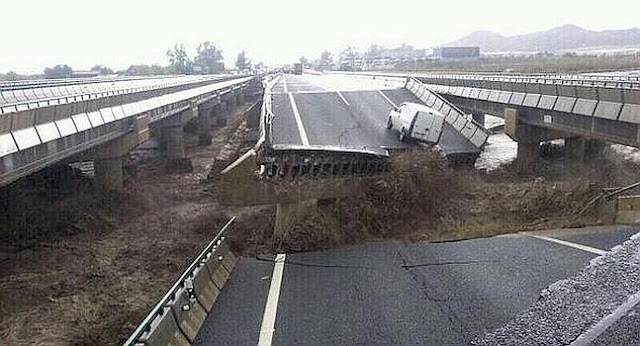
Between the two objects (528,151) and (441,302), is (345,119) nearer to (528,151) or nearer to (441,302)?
(528,151)

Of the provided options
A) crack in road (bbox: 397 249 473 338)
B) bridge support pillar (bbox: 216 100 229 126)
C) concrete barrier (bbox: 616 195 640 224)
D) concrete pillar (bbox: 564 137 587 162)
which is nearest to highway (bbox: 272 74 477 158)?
concrete pillar (bbox: 564 137 587 162)

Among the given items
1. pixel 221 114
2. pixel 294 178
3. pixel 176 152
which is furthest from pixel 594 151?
pixel 221 114

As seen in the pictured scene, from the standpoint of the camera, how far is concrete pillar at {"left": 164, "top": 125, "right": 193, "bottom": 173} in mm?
42688

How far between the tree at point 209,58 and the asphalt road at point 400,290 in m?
161

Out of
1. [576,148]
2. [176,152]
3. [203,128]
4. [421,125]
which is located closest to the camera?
[421,125]

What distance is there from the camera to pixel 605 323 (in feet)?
18.8

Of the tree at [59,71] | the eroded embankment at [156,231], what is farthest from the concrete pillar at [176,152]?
the tree at [59,71]

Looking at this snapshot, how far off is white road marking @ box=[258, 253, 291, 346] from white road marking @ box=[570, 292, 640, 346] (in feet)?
20.4

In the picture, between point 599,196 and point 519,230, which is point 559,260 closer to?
point 519,230

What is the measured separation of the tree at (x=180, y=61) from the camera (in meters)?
158

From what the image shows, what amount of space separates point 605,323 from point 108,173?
2858cm

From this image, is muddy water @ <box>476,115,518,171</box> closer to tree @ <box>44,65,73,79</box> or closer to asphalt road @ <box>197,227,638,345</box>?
asphalt road @ <box>197,227,638,345</box>

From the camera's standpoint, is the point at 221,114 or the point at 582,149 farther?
the point at 221,114

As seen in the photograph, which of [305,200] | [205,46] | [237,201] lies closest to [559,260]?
[305,200]
